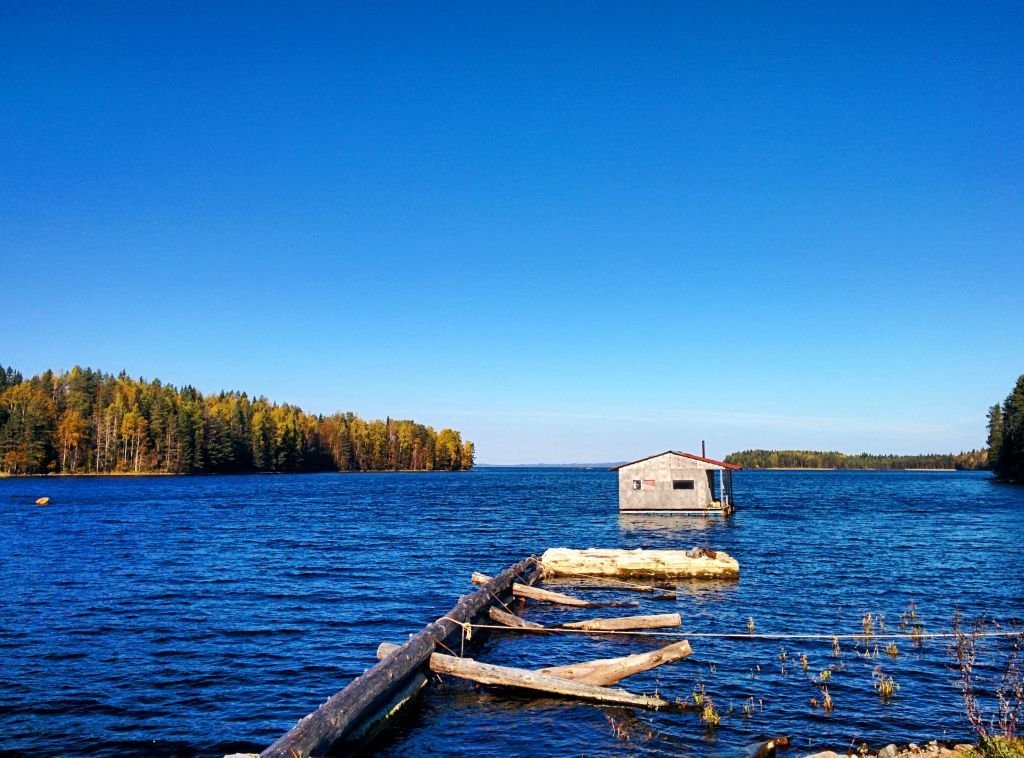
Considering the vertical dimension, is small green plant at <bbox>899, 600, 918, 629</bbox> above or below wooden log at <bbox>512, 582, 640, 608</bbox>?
below

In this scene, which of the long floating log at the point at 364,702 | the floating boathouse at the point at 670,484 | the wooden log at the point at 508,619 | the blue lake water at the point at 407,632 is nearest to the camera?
the long floating log at the point at 364,702

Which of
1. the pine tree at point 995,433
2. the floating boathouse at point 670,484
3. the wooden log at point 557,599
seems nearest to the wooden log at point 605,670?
the wooden log at point 557,599

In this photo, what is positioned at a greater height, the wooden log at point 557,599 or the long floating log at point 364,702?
the long floating log at point 364,702

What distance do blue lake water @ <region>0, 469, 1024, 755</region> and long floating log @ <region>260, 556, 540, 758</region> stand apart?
0.55m

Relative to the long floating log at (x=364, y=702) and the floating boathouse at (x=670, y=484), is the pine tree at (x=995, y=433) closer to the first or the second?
the floating boathouse at (x=670, y=484)

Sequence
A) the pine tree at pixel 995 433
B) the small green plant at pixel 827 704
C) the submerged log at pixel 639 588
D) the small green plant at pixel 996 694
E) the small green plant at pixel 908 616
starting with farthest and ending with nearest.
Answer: the pine tree at pixel 995 433 → the submerged log at pixel 639 588 → the small green plant at pixel 908 616 → the small green plant at pixel 827 704 → the small green plant at pixel 996 694

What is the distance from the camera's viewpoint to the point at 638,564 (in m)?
27.8

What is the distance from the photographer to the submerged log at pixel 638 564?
2748cm

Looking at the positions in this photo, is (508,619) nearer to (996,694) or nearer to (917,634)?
(917,634)

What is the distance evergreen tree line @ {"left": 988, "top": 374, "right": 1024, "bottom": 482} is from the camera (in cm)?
11850

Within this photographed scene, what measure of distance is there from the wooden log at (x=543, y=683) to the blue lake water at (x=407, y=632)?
11.2 inches

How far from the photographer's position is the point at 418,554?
35156 mm

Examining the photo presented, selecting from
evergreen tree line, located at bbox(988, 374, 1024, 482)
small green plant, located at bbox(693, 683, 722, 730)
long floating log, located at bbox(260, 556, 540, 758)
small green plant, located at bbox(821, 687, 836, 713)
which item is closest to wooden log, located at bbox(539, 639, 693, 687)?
small green plant, located at bbox(693, 683, 722, 730)

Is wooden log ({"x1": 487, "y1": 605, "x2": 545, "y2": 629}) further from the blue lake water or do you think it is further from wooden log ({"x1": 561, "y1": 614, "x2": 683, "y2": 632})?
wooden log ({"x1": 561, "y1": 614, "x2": 683, "y2": 632})
